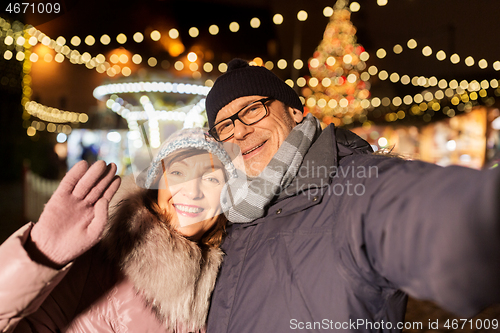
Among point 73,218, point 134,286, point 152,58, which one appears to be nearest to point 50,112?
point 152,58

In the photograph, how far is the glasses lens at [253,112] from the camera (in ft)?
6.86

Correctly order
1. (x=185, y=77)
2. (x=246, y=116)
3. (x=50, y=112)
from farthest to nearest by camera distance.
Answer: (x=50, y=112) < (x=185, y=77) < (x=246, y=116)

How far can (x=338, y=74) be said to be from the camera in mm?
11188

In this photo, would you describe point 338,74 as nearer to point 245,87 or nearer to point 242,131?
point 245,87

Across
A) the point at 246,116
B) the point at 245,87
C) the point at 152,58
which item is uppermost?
the point at 152,58

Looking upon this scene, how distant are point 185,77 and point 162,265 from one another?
27.7 ft

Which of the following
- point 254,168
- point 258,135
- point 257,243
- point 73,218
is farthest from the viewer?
point 258,135

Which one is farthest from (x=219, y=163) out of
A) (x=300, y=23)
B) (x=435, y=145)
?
(x=435, y=145)

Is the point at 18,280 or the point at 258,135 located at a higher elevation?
the point at 258,135

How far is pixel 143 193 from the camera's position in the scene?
5.61 ft

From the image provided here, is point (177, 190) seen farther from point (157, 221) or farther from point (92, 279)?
point (92, 279)

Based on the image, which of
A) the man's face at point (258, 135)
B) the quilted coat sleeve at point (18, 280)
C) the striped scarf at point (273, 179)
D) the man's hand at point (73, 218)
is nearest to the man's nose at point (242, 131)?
the man's face at point (258, 135)

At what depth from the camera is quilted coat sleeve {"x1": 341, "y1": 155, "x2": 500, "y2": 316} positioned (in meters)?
0.70

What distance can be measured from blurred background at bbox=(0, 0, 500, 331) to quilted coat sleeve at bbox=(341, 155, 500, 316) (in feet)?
10.4
